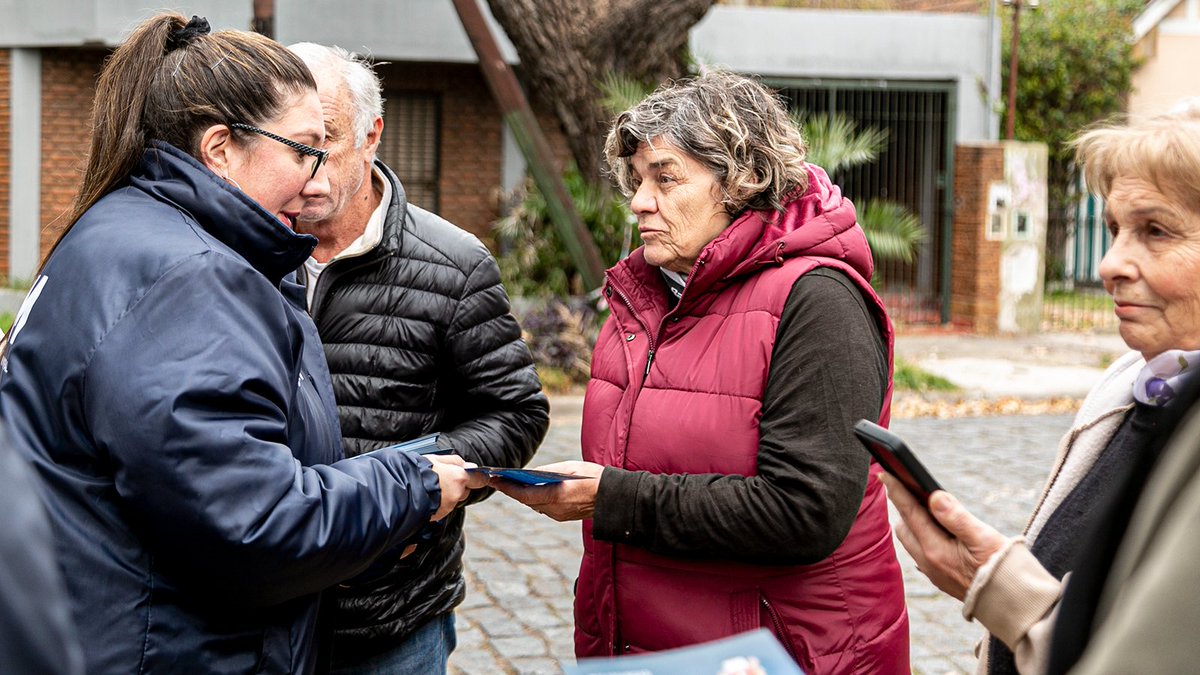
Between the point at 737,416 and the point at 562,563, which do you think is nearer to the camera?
the point at 737,416

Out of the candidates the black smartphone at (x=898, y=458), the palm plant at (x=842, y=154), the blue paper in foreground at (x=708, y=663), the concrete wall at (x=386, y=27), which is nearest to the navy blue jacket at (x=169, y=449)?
the blue paper in foreground at (x=708, y=663)

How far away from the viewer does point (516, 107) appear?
37.2 feet

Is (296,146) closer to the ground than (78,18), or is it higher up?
closer to the ground

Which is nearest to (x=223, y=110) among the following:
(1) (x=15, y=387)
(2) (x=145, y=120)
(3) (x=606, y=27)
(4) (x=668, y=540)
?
(2) (x=145, y=120)

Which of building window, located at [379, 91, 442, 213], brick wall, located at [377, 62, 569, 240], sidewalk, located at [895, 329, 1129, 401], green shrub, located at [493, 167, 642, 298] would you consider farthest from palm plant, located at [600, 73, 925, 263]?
building window, located at [379, 91, 442, 213]

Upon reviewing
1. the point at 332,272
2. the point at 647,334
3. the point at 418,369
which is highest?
the point at 332,272

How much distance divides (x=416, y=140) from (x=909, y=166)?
24.5ft

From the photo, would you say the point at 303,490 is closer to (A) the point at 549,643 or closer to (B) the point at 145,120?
(B) the point at 145,120

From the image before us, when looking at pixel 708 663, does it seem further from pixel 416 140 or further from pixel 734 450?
pixel 416 140

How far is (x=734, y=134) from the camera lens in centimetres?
265

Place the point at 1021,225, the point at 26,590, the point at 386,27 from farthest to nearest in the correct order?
the point at 1021,225 < the point at 386,27 < the point at 26,590

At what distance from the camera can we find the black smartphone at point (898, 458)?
1.85 m

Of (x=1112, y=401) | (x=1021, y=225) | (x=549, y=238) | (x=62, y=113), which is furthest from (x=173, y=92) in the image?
(x=1021, y=225)

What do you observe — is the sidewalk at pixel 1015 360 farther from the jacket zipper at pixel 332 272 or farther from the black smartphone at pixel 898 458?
the black smartphone at pixel 898 458
